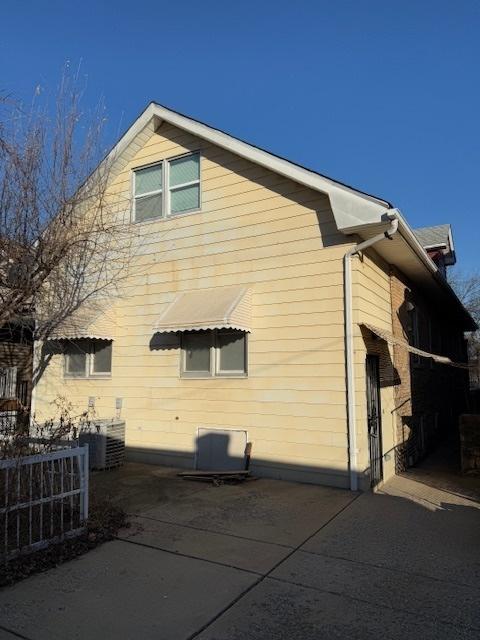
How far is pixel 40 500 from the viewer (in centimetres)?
462

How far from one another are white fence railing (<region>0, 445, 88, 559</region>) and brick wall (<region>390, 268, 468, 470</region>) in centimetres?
642

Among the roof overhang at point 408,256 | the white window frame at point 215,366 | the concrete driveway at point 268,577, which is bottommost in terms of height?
the concrete driveway at point 268,577

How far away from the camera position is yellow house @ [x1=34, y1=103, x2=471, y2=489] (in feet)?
25.2

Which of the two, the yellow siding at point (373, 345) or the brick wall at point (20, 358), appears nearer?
the yellow siding at point (373, 345)

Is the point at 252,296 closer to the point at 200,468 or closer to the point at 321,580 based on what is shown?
the point at 200,468

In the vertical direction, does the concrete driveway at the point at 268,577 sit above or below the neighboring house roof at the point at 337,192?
below

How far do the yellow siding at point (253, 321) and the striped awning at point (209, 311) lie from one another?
0.79 feet

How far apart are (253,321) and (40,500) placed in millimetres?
4849

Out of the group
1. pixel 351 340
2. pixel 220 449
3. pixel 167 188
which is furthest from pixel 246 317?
pixel 167 188

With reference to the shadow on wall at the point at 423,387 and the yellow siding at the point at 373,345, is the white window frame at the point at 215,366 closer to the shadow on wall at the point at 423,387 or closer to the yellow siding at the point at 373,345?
the yellow siding at the point at 373,345

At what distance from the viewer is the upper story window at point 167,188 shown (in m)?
9.98

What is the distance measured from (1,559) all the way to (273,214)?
6.60 meters

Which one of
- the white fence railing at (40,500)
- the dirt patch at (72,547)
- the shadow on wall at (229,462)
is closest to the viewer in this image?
the dirt patch at (72,547)

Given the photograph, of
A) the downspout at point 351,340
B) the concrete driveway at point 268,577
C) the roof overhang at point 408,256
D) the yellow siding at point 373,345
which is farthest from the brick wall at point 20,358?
the roof overhang at point 408,256
